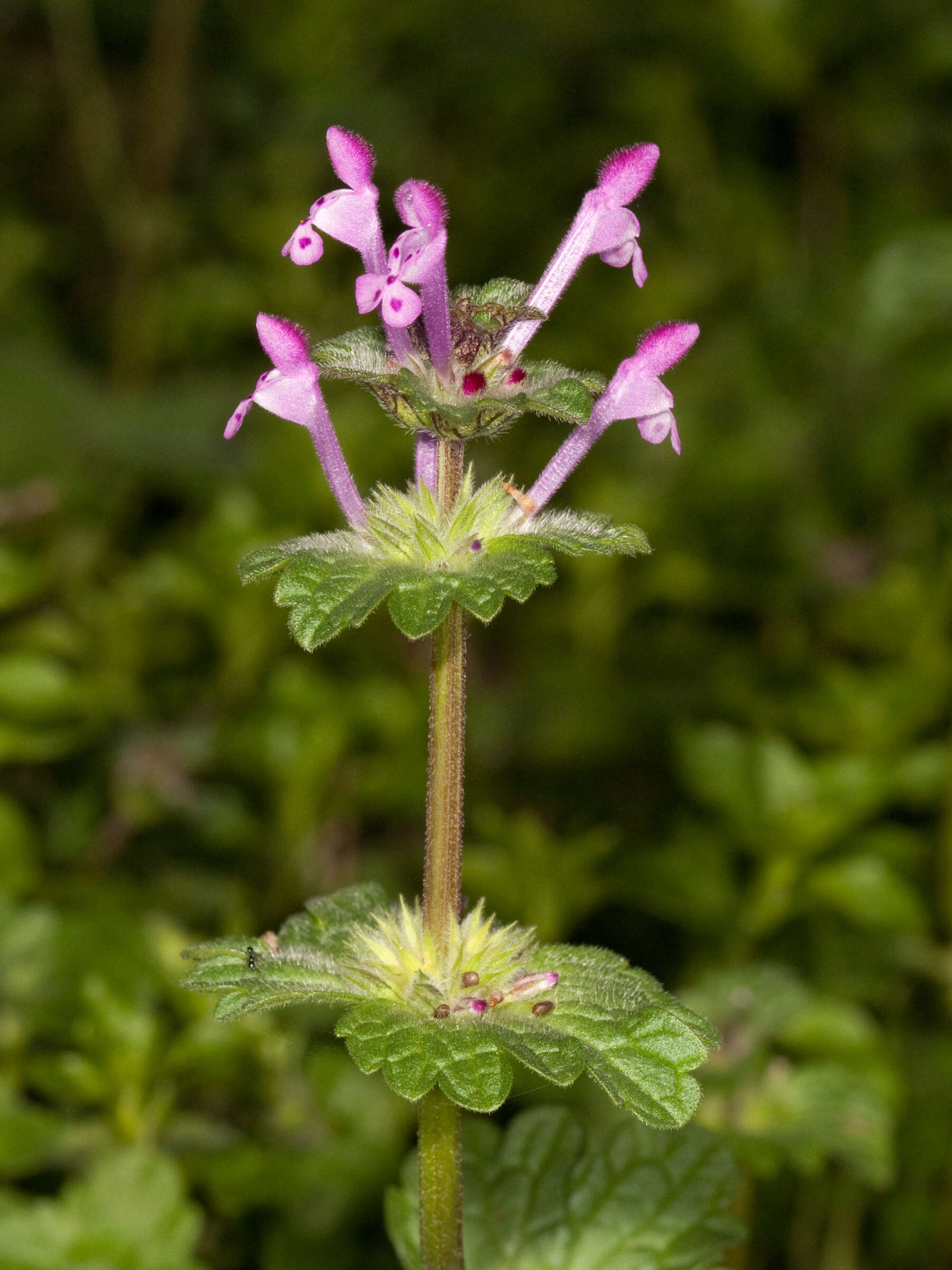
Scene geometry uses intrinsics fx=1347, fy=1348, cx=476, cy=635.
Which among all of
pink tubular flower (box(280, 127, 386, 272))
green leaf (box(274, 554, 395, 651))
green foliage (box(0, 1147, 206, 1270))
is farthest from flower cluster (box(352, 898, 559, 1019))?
green foliage (box(0, 1147, 206, 1270))

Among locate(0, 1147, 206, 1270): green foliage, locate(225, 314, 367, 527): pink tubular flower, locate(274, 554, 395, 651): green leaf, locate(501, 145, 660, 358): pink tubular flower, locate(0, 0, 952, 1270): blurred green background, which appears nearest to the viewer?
locate(274, 554, 395, 651): green leaf

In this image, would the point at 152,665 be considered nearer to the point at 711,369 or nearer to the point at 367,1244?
the point at 367,1244

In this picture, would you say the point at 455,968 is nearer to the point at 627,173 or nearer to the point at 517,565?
the point at 517,565

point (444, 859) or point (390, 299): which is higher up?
point (390, 299)

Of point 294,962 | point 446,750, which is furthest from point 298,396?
point 294,962

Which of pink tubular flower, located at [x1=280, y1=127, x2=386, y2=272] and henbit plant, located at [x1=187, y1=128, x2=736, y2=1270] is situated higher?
pink tubular flower, located at [x1=280, y1=127, x2=386, y2=272]

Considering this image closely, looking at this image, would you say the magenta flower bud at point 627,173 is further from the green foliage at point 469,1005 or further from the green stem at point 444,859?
the green foliage at point 469,1005

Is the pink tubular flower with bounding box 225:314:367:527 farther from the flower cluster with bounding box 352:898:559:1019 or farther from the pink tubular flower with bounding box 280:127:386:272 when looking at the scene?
the flower cluster with bounding box 352:898:559:1019
